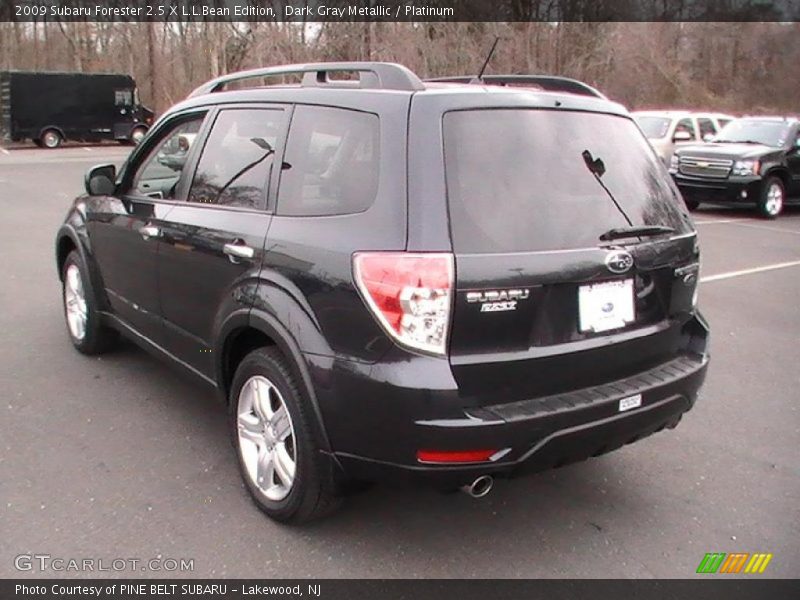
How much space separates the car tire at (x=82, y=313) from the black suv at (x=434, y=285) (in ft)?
5.57

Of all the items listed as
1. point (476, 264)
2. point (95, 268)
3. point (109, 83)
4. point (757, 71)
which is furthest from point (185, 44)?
point (476, 264)

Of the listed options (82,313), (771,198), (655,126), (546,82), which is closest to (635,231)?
(546,82)

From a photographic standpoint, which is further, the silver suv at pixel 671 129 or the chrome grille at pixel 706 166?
the silver suv at pixel 671 129

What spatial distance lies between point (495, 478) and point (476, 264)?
2.55 ft

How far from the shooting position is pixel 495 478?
2.65m

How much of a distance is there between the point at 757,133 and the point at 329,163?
47.1 ft

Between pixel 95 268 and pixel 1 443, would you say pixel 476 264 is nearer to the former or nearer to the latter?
pixel 1 443

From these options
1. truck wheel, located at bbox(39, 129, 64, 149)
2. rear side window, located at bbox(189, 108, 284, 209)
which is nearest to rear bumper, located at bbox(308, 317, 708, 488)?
rear side window, located at bbox(189, 108, 284, 209)

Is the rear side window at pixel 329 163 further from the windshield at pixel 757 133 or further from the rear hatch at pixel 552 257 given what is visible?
the windshield at pixel 757 133

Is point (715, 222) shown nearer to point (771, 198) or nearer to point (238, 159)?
point (771, 198)

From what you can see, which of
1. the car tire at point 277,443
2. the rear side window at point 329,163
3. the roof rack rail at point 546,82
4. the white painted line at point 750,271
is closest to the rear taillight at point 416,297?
the rear side window at point 329,163

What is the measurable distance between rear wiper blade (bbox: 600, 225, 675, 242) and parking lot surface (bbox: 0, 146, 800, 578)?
4.13 ft

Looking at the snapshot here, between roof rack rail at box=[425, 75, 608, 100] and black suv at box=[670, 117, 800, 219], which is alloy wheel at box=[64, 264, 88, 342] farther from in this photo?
black suv at box=[670, 117, 800, 219]

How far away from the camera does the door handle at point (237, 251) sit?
3.14 m
